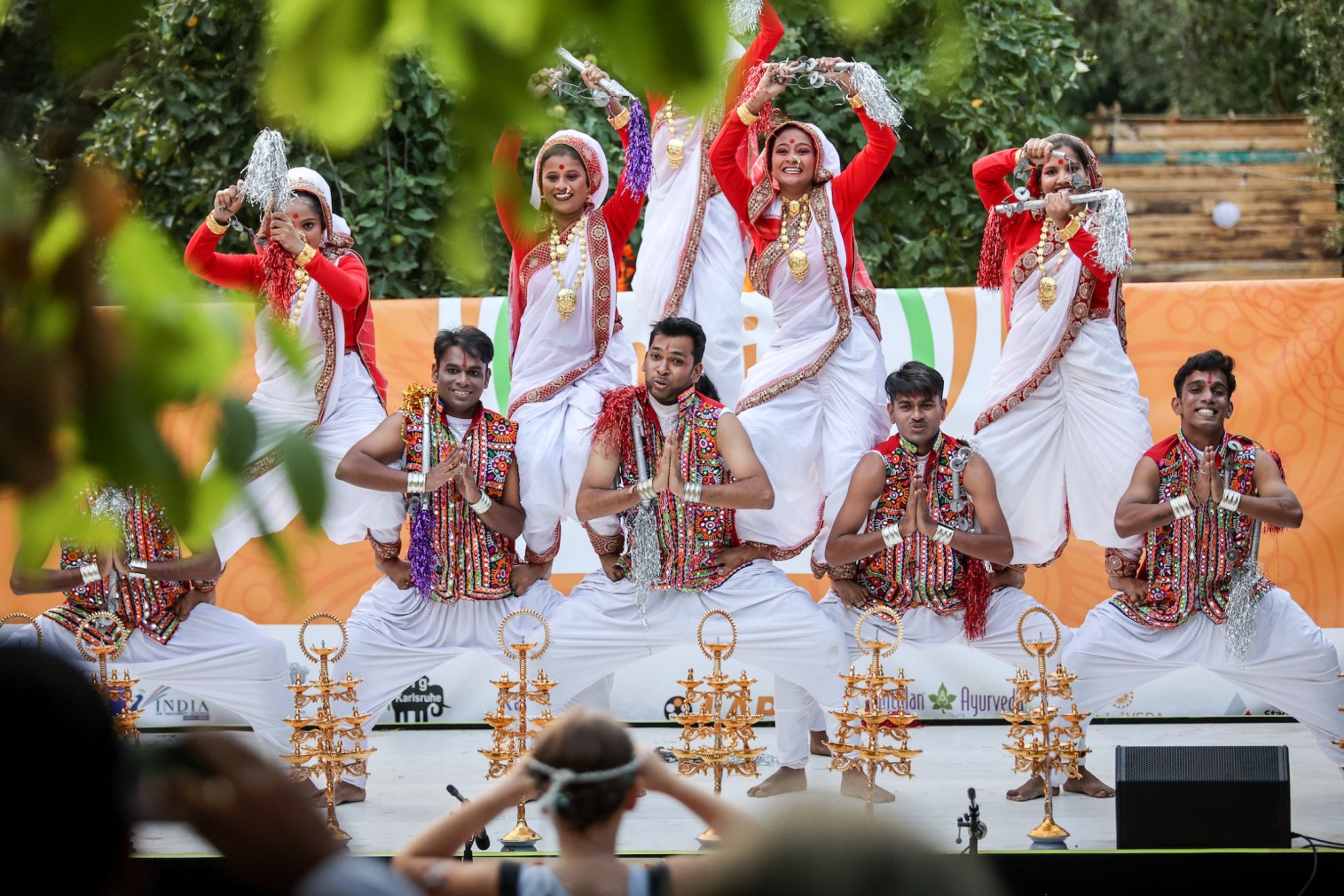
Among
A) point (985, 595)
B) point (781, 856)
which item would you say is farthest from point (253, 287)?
point (781, 856)

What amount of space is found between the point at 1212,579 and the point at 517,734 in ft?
7.62

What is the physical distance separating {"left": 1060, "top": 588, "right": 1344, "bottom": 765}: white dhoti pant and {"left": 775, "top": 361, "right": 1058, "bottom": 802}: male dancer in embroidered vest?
0.27 m

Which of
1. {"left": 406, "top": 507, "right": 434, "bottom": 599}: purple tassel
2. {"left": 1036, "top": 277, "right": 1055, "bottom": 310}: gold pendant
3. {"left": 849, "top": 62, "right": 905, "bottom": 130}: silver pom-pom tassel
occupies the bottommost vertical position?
{"left": 406, "top": 507, "right": 434, "bottom": 599}: purple tassel

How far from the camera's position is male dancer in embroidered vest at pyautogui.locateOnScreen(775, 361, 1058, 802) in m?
5.52

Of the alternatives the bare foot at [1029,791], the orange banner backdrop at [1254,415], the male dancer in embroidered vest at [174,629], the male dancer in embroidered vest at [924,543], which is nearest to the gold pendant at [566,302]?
the male dancer in embroidered vest at [924,543]

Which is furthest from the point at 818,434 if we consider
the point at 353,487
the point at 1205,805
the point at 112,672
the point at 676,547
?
the point at 112,672

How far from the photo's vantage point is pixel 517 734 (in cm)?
502

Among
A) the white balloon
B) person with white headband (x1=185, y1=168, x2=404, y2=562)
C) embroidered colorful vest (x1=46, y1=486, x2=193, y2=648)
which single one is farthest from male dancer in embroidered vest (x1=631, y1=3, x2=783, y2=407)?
the white balloon

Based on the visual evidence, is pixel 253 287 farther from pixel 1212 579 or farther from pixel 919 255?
pixel 919 255

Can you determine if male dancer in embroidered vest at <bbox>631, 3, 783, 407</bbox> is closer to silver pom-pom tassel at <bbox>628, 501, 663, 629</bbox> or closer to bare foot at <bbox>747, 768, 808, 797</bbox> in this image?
silver pom-pom tassel at <bbox>628, 501, 663, 629</bbox>

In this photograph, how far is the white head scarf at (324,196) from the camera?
5.95 meters

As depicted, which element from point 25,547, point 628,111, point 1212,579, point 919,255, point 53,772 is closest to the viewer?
point 25,547

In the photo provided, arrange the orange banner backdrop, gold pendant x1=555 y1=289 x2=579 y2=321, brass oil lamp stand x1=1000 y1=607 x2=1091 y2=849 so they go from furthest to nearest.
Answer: the orange banner backdrop → gold pendant x1=555 y1=289 x2=579 y2=321 → brass oil lamp stand x1=1000 y1=607 x2=1091 y2=849

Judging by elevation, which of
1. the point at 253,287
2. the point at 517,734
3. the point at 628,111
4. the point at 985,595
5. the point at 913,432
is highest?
the point at 628,111
